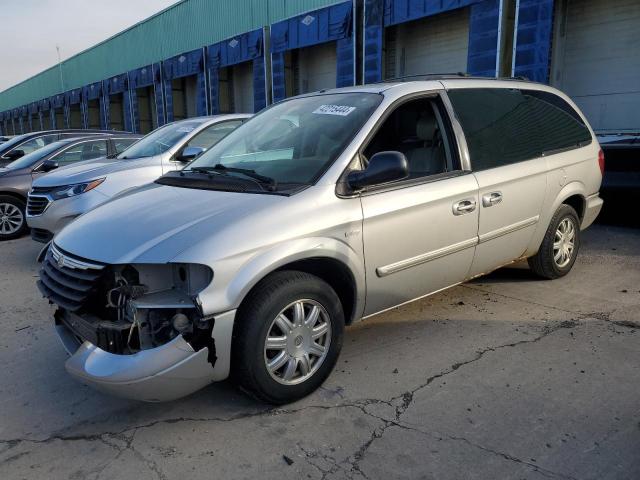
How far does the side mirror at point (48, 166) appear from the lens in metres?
8.29

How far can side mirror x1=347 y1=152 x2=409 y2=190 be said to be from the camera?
9.72 feet

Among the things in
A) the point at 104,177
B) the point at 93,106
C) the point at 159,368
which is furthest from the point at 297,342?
the point at 93,106

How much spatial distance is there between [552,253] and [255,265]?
3.26 meters

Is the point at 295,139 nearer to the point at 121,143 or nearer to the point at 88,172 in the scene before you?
the point at 88,172

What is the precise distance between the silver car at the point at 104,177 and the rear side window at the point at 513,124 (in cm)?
311

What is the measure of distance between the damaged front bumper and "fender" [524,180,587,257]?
3.00 metres

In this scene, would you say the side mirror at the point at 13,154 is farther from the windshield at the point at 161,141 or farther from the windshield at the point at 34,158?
the windshield at the point at 161,141

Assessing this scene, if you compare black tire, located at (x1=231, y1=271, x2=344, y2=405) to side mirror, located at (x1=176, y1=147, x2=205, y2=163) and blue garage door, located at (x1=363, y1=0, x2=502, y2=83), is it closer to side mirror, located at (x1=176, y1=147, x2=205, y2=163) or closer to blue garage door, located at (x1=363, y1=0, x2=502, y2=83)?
side mirror, located at (x1=176, y1=147, x2=205, y2=163)

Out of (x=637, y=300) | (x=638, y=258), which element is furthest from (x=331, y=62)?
(x=637, y=300)

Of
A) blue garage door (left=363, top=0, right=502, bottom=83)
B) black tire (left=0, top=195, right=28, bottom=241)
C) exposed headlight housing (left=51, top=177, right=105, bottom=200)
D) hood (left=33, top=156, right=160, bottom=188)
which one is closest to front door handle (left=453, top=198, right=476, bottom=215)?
hood (left=33, top=156, right=160, bottom=188)

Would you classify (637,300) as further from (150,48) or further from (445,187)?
(150,48)

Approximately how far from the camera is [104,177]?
244 inches

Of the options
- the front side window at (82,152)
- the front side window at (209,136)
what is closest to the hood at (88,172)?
the front side window at (209,136)

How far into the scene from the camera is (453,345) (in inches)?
142
